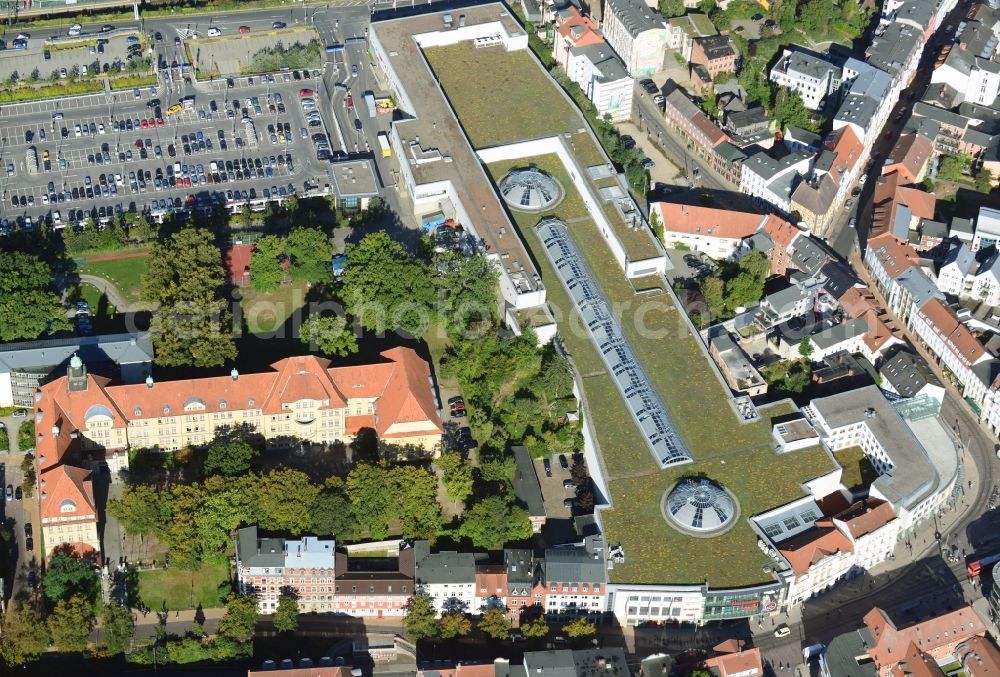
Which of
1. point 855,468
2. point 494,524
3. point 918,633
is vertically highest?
point 855,468

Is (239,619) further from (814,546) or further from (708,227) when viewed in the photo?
(708,227)

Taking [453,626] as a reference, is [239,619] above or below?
below

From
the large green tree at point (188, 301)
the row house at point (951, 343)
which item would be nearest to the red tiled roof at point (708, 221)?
the row house at point (951, 343)

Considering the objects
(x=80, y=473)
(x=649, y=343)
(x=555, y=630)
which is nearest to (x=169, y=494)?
(x=80, y=473)

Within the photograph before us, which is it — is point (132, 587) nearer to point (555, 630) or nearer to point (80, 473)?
point (80, 473)

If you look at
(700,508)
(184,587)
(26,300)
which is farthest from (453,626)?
(26,300)

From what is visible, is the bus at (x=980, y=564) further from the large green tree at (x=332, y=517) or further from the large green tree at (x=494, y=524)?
the large green tree at (x=332, y=517)
